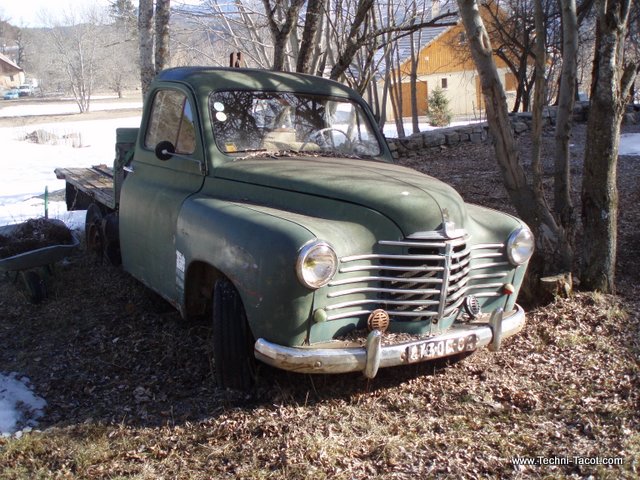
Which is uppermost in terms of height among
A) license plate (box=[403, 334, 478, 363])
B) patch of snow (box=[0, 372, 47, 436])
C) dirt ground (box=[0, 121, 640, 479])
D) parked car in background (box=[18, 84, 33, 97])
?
parked car in background (box=[18, 84, 33, 97])

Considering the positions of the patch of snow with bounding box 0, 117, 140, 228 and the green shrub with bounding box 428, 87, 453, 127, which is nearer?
the patch of snow with bounding box 0, 117, 140, 228

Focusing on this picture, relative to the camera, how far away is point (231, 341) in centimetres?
381

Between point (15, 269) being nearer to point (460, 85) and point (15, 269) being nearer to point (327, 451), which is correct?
point (327, 451)

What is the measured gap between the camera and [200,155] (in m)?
4.69

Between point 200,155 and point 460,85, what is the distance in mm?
33780

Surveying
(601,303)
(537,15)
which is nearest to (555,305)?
(601,303)

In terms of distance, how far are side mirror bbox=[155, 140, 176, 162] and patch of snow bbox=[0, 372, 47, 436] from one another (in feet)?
5.67

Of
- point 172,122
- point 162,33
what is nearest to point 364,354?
point 172,122

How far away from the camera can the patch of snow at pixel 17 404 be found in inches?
150

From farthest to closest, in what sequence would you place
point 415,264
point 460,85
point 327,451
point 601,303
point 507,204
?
point 460,85 < point 507,204 < point 601,303 < point 415,264 < point 327,451

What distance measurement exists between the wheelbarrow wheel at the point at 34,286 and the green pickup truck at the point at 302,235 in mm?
878

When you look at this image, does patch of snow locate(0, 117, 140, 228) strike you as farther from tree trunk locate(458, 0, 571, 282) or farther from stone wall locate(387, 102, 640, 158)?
stone wall locate(387, 102, 640, 158)

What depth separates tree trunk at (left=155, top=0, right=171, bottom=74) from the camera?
9.00 m

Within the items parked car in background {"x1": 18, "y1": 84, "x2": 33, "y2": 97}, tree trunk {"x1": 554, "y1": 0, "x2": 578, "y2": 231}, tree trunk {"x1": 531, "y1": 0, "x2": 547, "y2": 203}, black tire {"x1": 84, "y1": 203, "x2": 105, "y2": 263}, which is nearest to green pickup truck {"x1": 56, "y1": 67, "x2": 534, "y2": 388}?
tree trunk {"x1": 531, "y1": 0, "x2": 547, "y2": 203}
